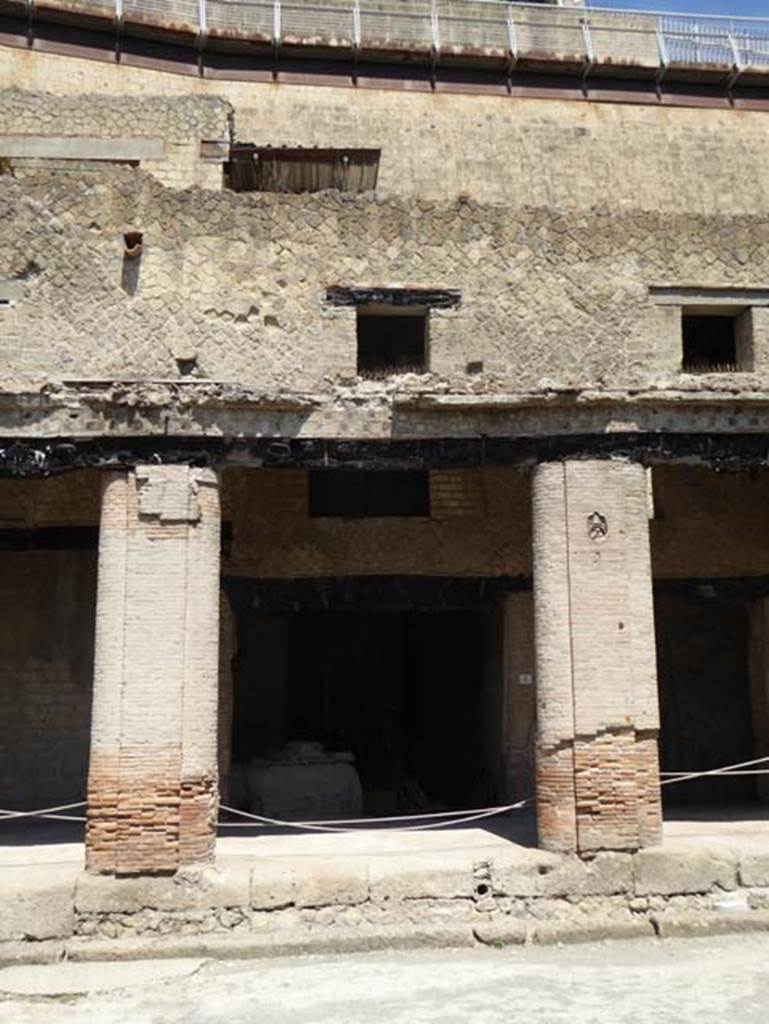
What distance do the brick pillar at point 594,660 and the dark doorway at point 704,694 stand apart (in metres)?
4.36

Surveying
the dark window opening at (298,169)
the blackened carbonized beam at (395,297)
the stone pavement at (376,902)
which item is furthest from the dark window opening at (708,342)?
the stone pavement at (376,902)

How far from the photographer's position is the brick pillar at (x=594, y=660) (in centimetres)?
949

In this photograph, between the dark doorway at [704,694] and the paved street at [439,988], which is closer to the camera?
the paved street at [439,988]

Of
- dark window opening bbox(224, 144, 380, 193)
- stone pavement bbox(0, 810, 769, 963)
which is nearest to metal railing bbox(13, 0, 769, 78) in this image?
dark window opening bbox(224, 144, 380, 193)

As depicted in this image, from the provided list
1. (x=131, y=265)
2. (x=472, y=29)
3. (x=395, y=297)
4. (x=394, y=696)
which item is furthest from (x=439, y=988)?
(x=472, y=29)

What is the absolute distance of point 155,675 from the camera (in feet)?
30.5

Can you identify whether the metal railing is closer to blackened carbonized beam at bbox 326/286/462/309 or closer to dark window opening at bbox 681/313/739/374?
dark window opening at bbox 681/313/739/374

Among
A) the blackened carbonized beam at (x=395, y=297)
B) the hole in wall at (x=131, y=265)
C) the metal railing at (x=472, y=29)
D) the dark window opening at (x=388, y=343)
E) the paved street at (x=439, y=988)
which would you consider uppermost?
the metal railing at (x=472, y=29)

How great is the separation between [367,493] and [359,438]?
131 inches

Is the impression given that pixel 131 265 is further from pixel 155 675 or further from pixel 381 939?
pixel 381 939

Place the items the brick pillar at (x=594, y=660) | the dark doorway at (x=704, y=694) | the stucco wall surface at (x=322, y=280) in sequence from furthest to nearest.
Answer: the dark doorway at (x=704, y=694)
the stucco wall surface at (x=322, y=280)
the brick pillar at (x=594, y=660)

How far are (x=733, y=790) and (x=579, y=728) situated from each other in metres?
5.64

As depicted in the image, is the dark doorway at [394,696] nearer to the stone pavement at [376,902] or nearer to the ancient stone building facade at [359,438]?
the ancient stone building facade at [359,438]

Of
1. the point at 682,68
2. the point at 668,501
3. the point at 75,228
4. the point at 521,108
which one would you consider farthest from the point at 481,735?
the point at 682,68
